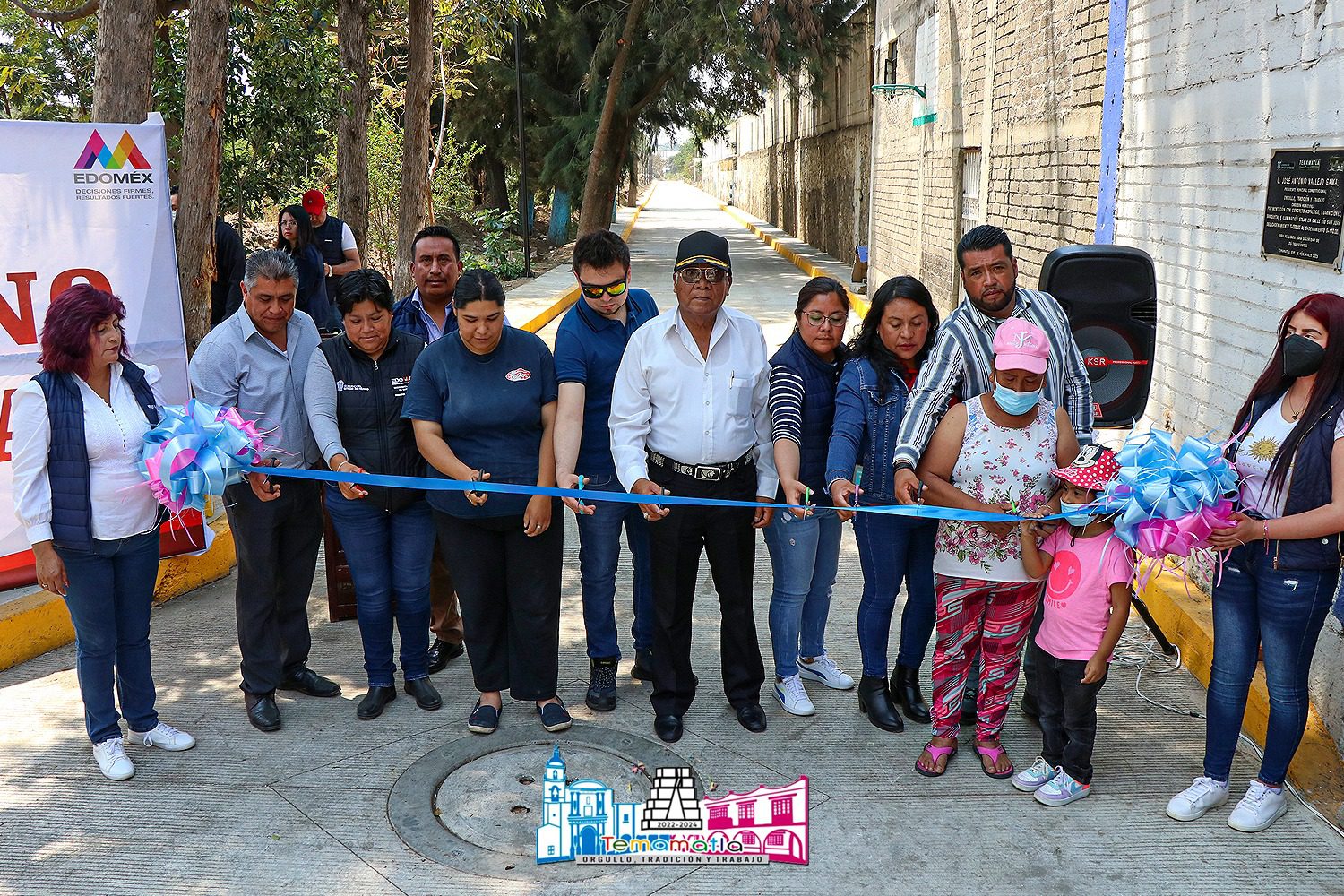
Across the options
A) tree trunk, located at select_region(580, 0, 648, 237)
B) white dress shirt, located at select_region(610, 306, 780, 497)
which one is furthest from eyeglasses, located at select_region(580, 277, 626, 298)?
tree trunk, located at select_region(580, 0, 648, 237)

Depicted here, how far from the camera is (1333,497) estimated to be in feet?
11.0

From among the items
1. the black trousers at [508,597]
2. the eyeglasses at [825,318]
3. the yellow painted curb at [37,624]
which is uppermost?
the eyeglasses at [825,318]

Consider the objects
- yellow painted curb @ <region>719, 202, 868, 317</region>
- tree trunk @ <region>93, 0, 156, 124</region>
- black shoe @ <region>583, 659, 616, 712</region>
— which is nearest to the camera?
black shoe @ <region>583, 659, 616, 712</region>

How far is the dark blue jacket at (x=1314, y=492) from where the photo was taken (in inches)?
133

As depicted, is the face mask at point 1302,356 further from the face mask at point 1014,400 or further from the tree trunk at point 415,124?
the tree trunk at point 415,124

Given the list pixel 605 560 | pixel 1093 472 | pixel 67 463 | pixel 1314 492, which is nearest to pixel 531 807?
pixel 605 560

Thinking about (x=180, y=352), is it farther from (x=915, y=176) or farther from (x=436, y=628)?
(x=915, y=176)

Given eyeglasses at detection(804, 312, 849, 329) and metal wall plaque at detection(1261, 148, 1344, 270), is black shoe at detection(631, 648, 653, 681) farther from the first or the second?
metal wall plaque at detection(1261, 148, 1344, 270)

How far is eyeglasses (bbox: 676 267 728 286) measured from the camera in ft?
13.3

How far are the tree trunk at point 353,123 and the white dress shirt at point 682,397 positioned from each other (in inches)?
284

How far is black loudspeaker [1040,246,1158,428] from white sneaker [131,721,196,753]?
4063 millimetres

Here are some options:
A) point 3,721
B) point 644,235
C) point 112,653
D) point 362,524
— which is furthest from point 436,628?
point 644,235

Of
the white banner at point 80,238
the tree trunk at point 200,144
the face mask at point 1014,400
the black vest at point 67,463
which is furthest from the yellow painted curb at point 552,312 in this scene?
the face mask at point 1014,400

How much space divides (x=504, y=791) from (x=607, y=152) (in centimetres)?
2134
